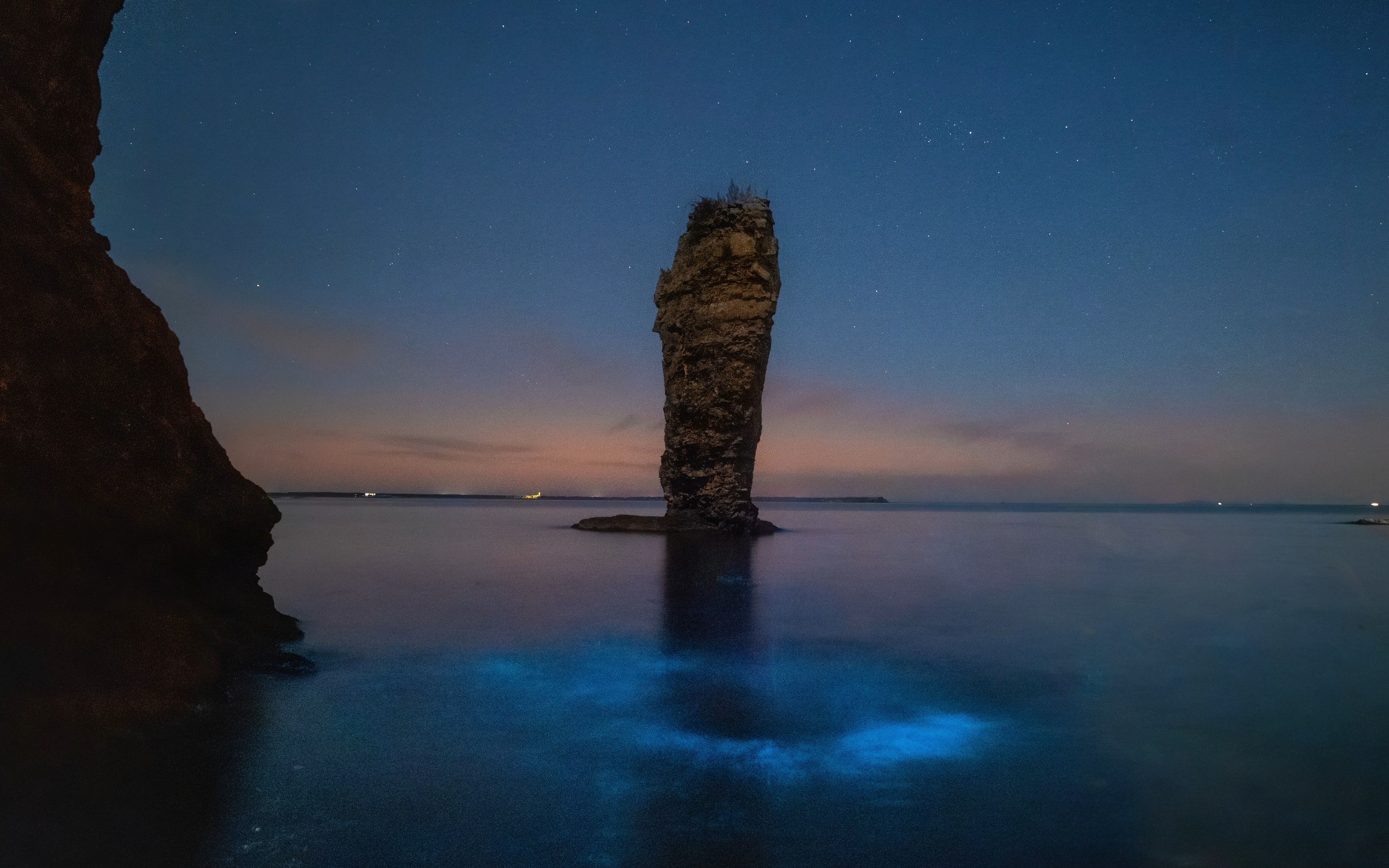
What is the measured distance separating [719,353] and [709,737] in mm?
22993

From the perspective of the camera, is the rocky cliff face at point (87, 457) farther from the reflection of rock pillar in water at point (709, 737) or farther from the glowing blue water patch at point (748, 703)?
the reflection of rock pillar in water at point (709, 737)

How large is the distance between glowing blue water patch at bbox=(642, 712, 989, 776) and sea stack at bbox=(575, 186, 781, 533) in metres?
22.3

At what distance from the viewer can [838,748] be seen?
15.6 ft

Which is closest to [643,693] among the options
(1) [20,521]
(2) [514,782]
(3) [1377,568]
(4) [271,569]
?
(2) [514,782]

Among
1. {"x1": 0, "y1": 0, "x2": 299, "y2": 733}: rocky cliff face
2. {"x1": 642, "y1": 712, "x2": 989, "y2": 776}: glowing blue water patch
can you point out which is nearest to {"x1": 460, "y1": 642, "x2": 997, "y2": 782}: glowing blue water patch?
{"x1": 642, "y1": 712, "x2": 989, "y2": 776}: glowing blue water patch

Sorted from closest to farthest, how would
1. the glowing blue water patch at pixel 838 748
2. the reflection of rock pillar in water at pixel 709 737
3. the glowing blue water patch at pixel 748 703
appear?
the reflection of rock pillar in water at pixel 709 737
the glowing blue water patch at pixel 838 748
the glowing blue water patch at pixel 748 703

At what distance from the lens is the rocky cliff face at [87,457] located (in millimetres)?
4727

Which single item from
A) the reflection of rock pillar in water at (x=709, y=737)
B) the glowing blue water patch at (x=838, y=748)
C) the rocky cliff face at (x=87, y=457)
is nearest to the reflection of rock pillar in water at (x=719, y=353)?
the reflection of rock pillar in water at (x=709, y=737)

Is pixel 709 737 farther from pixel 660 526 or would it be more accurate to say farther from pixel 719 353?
pixel 660 526

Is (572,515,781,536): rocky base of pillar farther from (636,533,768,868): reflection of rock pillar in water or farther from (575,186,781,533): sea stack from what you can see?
(636,533,768,868): reflection of rock pillar in water

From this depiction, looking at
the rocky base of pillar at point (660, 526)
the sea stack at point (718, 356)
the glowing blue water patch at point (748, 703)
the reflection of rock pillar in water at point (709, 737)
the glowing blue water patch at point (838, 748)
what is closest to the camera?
the reflection of rock pillar in water at point (709, 737)

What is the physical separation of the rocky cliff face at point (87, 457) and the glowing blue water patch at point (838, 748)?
3.71 m

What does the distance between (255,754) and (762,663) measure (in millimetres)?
4697

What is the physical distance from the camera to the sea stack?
27.0m
